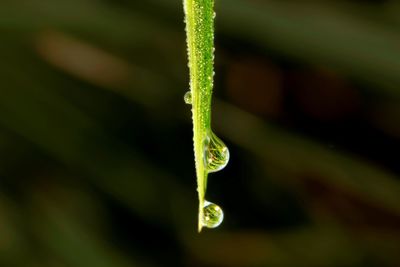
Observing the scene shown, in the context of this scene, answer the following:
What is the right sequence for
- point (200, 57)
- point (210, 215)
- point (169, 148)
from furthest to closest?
point (169, 148), point (210, 215), point (200, 57)

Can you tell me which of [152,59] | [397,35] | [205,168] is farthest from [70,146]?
[205,168]

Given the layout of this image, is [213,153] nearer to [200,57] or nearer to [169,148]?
[200,57]

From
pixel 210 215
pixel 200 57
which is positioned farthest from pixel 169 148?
pixel 200 57

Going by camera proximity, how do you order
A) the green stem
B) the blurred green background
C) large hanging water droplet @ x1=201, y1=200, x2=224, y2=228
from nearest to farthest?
the green stem
large hanging water droplet @ x1=201, y1=200, x2=224, y2=228
the blurred green background

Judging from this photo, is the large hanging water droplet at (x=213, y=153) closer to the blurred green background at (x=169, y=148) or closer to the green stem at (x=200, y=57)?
the green stem at (x=200, y=57)

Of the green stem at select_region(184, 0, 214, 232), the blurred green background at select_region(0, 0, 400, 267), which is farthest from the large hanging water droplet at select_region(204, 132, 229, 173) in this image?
the blurred green background at select_region(0, 0, 400, 267)

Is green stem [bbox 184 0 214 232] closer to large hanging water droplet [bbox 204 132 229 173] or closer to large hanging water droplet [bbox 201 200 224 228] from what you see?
large hanging water droplet [bbox 204 132 229 173]

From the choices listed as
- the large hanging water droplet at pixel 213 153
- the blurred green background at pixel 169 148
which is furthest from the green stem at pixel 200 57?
the blurred green background at pixel 169 148
